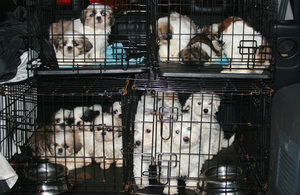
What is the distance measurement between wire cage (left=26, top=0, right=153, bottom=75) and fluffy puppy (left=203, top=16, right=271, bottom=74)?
0.67 meters

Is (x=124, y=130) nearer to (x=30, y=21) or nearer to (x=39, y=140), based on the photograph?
(x=39, y=140)

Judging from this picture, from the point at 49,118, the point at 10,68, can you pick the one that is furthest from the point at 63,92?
the point at 49,118

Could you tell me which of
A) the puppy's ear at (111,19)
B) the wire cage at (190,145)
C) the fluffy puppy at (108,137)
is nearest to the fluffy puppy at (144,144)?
the wire cage at (190,145)

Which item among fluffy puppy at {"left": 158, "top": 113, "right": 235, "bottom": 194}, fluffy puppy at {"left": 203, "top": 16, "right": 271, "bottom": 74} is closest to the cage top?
fluffy puppy at {"left": 203, "top": 16, "right": 271, "bottom": 74}

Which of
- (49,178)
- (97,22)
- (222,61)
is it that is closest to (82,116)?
(49,178)

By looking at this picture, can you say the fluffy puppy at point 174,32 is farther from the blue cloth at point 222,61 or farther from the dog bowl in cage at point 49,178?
the dog bowl in cage at point 49,178

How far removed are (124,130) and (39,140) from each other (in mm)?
923

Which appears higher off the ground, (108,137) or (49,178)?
(108,137)

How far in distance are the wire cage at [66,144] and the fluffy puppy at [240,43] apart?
2.91 ft

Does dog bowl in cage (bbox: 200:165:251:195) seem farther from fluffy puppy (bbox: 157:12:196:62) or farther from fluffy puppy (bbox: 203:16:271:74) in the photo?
→ fluffy puppy (bbox: 157:12:196:62)

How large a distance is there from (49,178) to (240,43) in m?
1.91

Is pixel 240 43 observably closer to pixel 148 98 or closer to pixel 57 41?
pixel 148 98

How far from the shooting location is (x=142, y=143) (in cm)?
278

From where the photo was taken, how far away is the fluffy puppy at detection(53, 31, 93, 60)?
9.94ft
